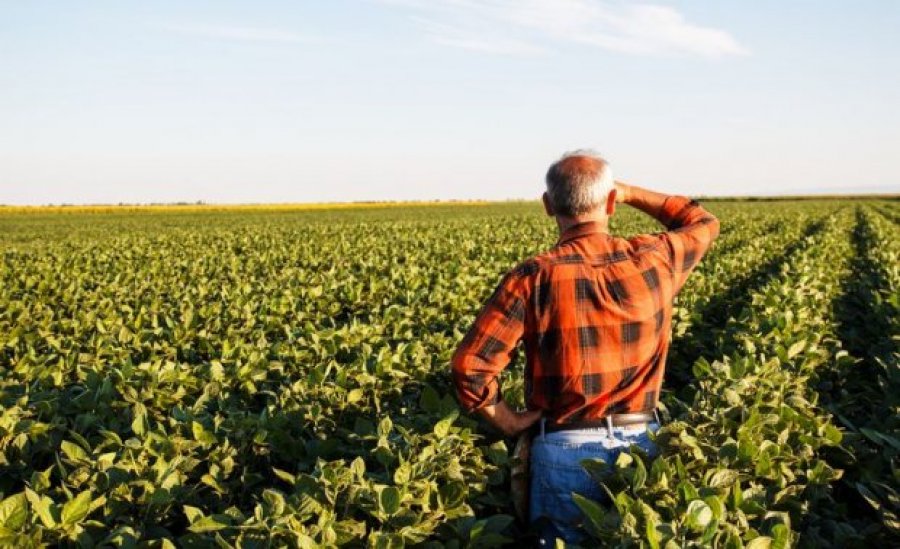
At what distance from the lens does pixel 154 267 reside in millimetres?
14992

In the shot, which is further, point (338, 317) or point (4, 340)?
point (338, 317)

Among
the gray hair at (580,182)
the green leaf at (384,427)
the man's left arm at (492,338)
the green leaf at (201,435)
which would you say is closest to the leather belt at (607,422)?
the man's left arm at (492,338)

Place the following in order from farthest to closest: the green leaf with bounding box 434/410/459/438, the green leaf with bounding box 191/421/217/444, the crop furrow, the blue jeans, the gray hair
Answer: the green leaf with bounding box 191/421/217/444, the green leaf with bounding box 434/410/459/438, the crop furrow, the blue jeans, the gray hair

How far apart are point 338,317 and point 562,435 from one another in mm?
8299

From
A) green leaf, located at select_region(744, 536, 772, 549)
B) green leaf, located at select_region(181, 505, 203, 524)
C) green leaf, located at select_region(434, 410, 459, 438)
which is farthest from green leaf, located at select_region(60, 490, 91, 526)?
green leaf, located at select_region(744, 536, 772, 549)

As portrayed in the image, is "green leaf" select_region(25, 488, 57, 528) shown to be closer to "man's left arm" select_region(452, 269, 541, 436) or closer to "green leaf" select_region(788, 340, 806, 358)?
"man's left arm" select_region(452, 269, 541, 436)

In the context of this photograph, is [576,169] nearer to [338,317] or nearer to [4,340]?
[4,340]

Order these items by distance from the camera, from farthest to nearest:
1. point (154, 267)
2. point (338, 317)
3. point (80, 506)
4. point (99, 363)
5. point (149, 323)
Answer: point (154, 267), point (338, 317), point (149, 323), point (99, 363), point (80, 506)

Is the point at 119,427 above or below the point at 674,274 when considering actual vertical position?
below

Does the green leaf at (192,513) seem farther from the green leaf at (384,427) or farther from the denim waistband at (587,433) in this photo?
the denim waistband at (587,433)

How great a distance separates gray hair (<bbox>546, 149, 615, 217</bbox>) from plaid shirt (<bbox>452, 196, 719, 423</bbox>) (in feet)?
0.29

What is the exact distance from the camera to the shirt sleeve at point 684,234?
10.1ft

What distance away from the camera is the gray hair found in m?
2.70

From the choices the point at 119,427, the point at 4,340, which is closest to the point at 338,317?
the point at 4,340
